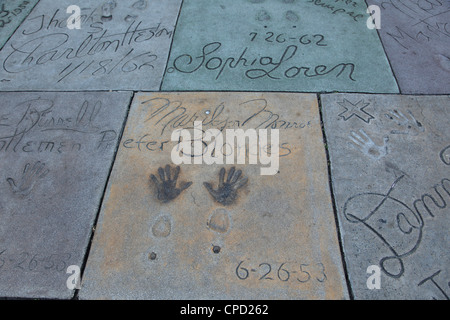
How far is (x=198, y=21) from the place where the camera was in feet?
11.7

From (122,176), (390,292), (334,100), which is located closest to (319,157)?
(334,100)

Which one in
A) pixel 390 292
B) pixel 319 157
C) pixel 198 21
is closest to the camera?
A: pixel 390 292

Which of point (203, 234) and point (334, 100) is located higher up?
point (334, 100)

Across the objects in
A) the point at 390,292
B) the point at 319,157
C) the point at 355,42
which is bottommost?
the point at 390,292

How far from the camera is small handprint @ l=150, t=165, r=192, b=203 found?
2203 millimetres

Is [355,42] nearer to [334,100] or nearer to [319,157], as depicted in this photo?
[334,100]

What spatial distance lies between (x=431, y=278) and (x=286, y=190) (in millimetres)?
939

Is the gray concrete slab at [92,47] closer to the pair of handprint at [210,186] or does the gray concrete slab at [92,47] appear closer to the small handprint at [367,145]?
the pair of handprint at [210,186]

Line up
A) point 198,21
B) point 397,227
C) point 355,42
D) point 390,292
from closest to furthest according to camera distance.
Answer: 1. point 390,292
2. point 397,227
3. point 355,42
4. point 198,21

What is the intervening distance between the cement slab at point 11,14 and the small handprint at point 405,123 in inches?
147

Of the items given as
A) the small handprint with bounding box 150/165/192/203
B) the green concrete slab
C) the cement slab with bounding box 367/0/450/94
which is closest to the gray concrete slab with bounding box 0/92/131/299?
the small handprint with bounding box 150/165/192/203

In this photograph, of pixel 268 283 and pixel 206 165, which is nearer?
pixel 268 283

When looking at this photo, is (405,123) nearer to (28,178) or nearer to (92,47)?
(28,178)

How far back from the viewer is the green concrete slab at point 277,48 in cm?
289
